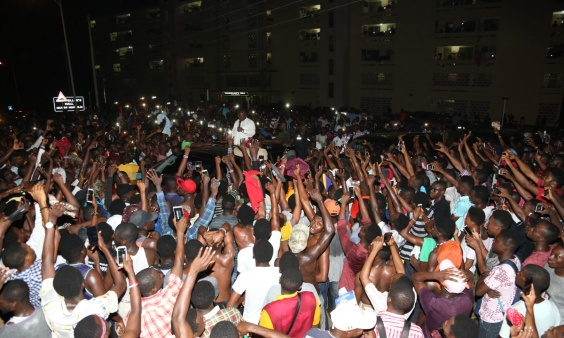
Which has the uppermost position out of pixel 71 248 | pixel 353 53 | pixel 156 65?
pixel 156 65

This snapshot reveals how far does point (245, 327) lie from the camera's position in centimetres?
279

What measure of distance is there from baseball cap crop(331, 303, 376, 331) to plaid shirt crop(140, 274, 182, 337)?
1352 millimetres

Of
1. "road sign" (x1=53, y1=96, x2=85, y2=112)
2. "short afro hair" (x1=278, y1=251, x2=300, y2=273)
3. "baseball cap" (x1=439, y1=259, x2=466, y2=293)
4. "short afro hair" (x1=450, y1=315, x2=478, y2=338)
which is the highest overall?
"road sign" (x1=53, y1=96, x2=85, y2=112)

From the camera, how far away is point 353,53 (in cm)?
3609

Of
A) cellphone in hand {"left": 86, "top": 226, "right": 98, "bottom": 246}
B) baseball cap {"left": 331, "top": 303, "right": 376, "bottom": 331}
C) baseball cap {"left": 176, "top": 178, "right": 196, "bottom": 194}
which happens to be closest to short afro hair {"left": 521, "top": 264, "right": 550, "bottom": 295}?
baseball cap {"left": 331, "top": 303, "right": 376, "bottom": 331}

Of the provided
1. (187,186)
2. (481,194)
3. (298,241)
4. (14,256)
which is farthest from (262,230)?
(481,194)

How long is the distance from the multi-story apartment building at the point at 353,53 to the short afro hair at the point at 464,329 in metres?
29.6

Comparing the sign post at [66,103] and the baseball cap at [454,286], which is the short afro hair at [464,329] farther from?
the sign post at [66,103]

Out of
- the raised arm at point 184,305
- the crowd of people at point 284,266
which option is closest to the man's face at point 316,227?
the crowd of people at point 284,266

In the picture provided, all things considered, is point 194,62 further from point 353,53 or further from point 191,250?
point 191,250

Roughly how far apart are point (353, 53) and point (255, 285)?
116 feet

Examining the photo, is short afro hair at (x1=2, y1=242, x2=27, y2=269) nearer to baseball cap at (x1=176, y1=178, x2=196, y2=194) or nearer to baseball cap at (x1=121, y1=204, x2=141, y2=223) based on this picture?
baseball cap at (x1=121, y1=204, x2=141, y2=223)

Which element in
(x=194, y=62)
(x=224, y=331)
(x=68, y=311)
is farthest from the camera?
(x=194, y=62)

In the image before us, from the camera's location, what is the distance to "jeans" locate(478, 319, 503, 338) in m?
3.70
